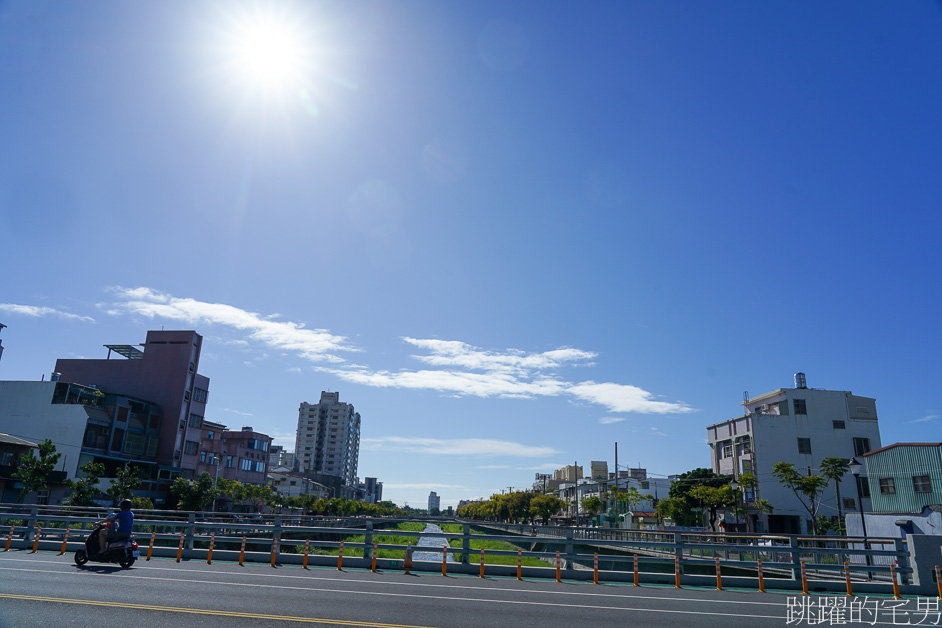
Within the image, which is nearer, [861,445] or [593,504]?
[861,445]

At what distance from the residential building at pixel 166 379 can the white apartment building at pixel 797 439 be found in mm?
66876

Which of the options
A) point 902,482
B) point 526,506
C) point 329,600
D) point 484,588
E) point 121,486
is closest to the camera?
point 329,600

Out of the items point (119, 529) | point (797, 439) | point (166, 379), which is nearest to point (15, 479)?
point (166, 379)

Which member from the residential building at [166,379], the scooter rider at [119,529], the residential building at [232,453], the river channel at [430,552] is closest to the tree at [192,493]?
the residential building at [166,379]

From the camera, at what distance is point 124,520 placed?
49.2 feet

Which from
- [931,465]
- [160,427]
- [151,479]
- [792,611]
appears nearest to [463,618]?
[792,611]

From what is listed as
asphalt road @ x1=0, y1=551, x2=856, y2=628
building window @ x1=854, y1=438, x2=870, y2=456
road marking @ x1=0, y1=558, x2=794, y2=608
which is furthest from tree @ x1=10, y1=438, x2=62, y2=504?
building window @ x1=854, y1=438, x2=870, y2=456

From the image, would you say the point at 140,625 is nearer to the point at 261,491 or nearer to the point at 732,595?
the point at 732,595

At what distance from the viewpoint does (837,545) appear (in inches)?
1539

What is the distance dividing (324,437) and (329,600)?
628 ft

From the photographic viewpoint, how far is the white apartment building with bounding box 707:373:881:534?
218ft

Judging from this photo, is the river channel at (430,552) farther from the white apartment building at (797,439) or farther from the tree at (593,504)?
the white apartment building at (797,439)

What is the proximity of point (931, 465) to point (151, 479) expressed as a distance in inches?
2798

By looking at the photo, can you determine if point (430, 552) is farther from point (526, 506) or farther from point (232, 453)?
point (526, 506)
